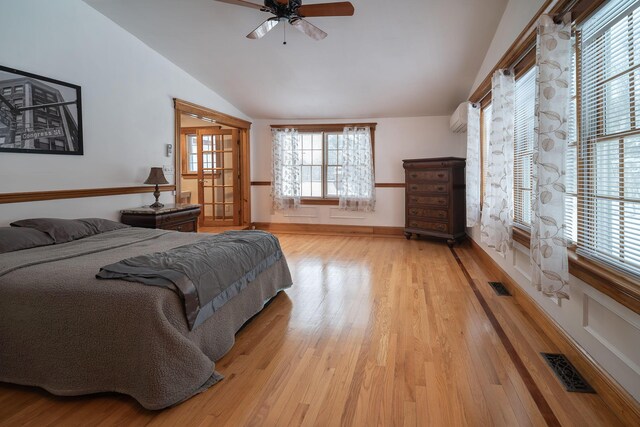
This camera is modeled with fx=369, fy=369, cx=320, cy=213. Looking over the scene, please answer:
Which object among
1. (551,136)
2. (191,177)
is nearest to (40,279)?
(551,136)

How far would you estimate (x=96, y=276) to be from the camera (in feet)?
6.17

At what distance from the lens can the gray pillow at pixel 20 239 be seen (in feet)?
8.22

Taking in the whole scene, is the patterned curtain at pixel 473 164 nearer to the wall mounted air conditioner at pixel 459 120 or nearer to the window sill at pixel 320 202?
the wall mounted air conditioner at pixel 459 120

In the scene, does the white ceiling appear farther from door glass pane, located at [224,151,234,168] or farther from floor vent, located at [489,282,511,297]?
floor vent, located at [489,282,511,297]

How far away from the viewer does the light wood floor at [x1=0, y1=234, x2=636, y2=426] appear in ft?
5.40

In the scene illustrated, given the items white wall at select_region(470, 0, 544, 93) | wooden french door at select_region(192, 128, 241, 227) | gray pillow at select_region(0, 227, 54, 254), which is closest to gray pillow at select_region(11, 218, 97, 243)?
gray pillow at select_region(0, 227, 54, 254)

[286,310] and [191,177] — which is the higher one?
[191,177]

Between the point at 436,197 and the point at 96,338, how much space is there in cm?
498

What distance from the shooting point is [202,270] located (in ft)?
6.94

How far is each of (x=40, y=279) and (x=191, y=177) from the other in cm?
593

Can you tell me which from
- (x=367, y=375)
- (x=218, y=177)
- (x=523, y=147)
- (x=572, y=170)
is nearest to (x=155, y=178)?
(x=218, y=177)

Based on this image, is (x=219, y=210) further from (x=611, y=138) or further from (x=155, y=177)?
(x=611, y=138)

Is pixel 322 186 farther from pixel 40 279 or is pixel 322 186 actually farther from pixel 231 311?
pixel 40 279

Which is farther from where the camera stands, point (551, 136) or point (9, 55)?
point (9, 55)
